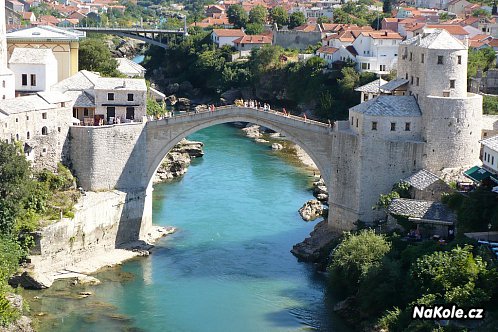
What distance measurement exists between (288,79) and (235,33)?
14.7m

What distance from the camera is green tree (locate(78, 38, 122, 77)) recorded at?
53719 millimetres

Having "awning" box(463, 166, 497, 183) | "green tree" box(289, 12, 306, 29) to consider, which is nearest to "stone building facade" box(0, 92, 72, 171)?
"awning" box(463, 166, 497, 183)

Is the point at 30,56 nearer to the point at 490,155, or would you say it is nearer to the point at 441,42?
the point at 441,42

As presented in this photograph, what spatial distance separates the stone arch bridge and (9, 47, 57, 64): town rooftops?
20.2ft

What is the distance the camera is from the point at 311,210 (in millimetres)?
45062

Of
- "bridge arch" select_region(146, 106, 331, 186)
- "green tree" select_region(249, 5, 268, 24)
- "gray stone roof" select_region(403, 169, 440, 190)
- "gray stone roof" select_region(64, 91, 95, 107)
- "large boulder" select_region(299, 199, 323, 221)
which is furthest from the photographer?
"green tree" select_region(249, 5, 268, 24)

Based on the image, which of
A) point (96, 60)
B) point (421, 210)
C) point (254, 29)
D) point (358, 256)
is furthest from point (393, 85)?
point (254, 29)

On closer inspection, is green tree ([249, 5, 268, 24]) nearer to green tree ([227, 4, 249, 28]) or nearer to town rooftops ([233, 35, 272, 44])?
green tree ([227, 4, 249, 28])

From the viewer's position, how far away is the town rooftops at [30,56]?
44062 mm

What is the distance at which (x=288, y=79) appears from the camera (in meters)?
72.1

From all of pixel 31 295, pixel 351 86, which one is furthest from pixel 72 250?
pixel 351 86

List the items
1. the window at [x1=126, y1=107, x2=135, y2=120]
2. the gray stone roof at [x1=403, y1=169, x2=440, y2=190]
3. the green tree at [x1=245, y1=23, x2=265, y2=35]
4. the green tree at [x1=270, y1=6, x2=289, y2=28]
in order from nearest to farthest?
the gray stone roof at [x1=403, y1=169, x2=440, y2=190] → the window at [x1=126, y1=107, x2=135, y2=120] → the green tree at [x1=245, y1=23, x2=265, y2=35] → the green tree at [x1=270, y1=6, x2=289, y2=28]

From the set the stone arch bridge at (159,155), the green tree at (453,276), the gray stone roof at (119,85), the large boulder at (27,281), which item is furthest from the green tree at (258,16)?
the green tree at (453,276)

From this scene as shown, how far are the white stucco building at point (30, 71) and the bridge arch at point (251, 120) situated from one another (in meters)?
6.53
